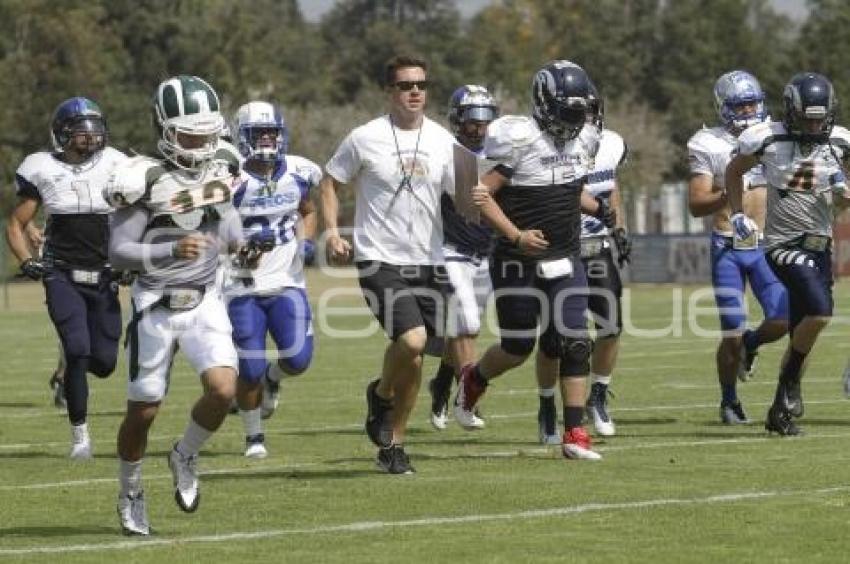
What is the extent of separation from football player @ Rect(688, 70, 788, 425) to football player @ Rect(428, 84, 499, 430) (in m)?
1.33

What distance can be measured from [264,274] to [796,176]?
297cm

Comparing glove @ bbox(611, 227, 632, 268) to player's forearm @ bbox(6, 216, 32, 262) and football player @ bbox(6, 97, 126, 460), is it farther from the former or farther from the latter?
player's forearm @ bbox(6, 216, 32, 262)

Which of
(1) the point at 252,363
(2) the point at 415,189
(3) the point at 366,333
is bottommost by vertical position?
(3) the point at 366,333

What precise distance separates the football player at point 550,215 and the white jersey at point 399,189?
12.2 inches

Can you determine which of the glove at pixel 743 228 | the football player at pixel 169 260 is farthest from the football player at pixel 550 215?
the football player at pixel 169 260

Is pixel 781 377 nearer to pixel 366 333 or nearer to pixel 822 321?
pixel 822 321

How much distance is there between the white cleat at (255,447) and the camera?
11867 mm

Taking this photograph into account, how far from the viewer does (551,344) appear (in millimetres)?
11594

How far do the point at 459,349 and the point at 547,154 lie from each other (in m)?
2.75

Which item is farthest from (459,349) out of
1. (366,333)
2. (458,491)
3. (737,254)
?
(366,333)

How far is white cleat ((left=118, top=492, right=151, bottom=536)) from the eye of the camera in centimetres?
870

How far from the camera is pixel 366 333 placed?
25.7 m

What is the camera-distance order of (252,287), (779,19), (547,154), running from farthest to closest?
1. (779,19)
2. (252,287)
3. (547,154)

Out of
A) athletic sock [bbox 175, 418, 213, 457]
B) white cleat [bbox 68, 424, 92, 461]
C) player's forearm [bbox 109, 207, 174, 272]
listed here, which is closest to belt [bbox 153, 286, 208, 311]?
player's forearm [bbox 109, 207, 174, 272]
